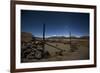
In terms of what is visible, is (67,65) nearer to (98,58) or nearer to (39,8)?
(98,58)

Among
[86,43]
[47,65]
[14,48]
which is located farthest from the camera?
[86,43]

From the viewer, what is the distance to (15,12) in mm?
1829

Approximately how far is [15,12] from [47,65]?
694mm

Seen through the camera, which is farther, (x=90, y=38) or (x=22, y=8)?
(x=90, y=38)

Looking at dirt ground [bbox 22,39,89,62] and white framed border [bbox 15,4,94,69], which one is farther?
dirt ground [bbox 22,39,89,62]

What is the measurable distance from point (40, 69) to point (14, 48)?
379mm

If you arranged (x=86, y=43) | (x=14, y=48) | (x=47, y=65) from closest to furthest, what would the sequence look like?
(x=14, y=48), (x=47, y=65), (x=86, y=43)

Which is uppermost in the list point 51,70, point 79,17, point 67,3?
point 67,3

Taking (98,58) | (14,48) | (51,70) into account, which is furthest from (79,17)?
(14,48)

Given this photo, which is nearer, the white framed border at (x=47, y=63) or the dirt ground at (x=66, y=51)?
the white framed border at (x=47, y=63)

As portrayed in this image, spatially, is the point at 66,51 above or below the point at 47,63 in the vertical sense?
above

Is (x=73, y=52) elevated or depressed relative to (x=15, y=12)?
depressed

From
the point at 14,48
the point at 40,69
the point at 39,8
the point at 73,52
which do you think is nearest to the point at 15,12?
the point at 39,8

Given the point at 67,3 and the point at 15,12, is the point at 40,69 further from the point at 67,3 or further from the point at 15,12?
the point at 67,3
